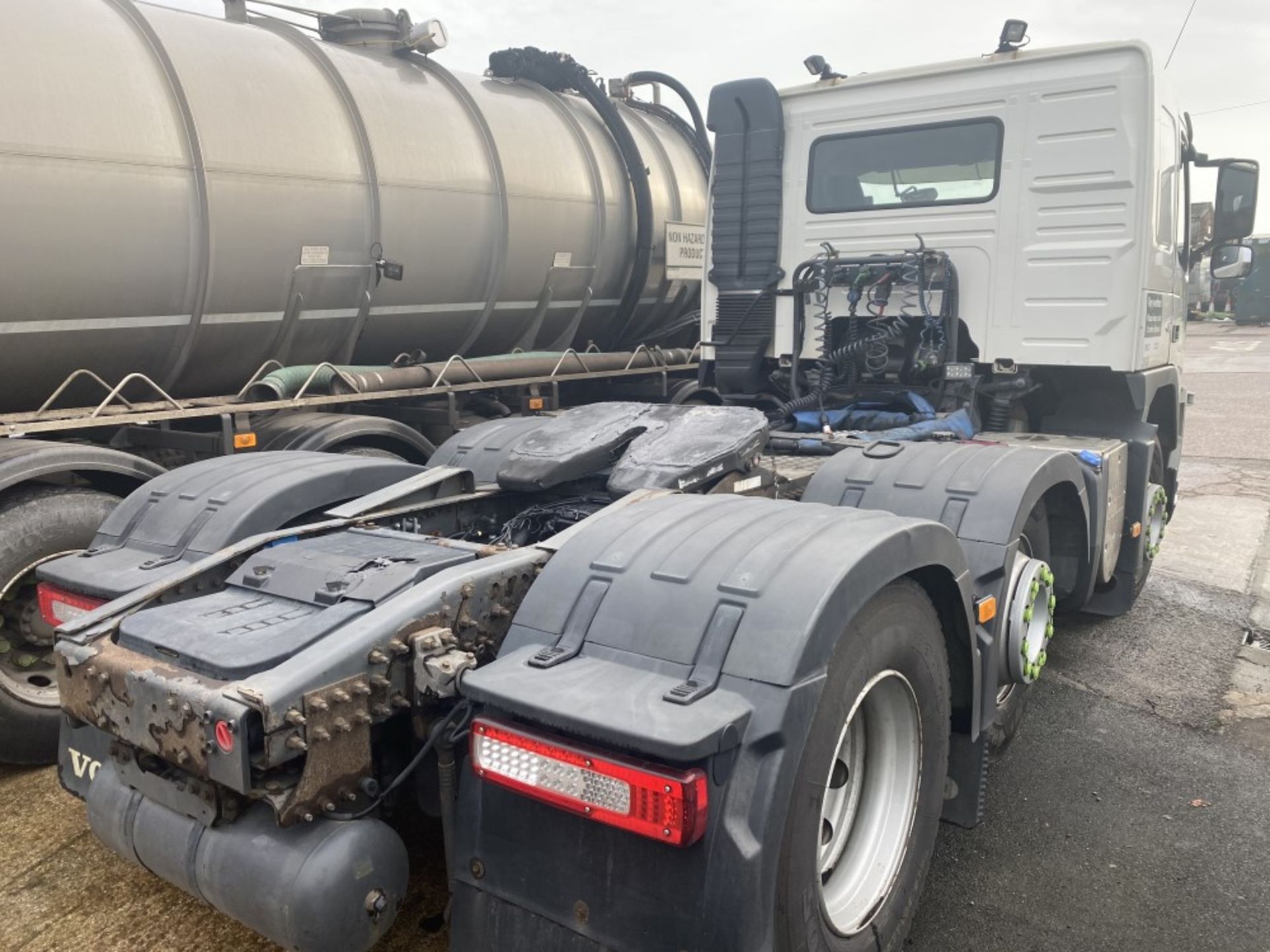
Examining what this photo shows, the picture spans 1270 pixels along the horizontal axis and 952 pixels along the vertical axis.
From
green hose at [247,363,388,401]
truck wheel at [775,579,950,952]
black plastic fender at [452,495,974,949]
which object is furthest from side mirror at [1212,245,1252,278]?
green hose at [247,363,388,401]

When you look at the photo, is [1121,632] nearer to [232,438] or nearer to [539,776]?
[539,776]

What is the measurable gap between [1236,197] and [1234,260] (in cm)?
45

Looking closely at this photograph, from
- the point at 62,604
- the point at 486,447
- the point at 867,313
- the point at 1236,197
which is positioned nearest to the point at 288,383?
the point at 486,447

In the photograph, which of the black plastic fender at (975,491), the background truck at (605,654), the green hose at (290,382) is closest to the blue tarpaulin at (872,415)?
the background truck at (605,654)

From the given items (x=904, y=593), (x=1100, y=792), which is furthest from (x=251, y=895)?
(x=1100, y=792)

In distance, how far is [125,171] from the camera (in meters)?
4.38

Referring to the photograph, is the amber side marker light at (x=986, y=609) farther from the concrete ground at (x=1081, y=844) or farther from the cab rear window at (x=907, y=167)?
the cab rear window at (x=907, y=167)

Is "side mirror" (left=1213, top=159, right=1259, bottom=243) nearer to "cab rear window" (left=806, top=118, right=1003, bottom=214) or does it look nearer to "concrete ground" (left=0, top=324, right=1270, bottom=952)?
"cab rear window" (left=806, top=118, right=1003, bottom=214)

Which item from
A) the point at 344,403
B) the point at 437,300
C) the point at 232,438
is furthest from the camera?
the point at 437,300

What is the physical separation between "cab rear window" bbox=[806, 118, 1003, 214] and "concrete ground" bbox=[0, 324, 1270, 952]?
2325 millimetres

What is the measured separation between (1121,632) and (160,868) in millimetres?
4634

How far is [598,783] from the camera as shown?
5.70 feet

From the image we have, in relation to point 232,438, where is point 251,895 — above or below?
below

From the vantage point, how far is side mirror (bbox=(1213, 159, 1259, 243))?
17.5ft
